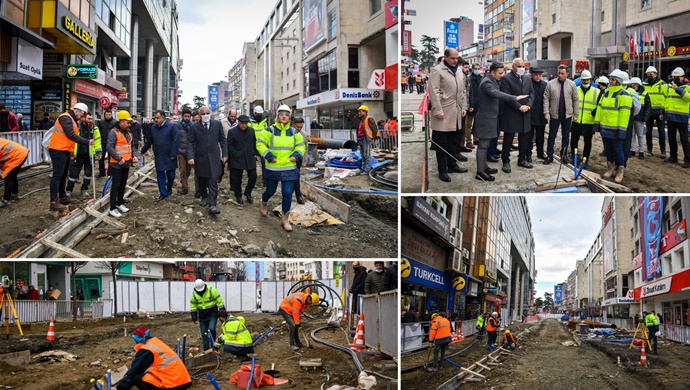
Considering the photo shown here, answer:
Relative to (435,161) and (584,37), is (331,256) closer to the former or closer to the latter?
(435,161)

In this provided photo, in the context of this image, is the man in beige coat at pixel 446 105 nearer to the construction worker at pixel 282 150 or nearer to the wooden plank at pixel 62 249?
the construction worker at pixel 282 150

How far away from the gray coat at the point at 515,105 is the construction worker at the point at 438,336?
7.50 ft

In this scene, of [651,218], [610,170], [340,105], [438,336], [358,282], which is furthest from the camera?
[340,105]

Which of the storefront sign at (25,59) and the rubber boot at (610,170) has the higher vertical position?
the storefront sign at (25,59)

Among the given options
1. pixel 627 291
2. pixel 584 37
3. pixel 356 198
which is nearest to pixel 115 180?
pixel 356 198

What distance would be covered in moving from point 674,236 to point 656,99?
2.44 m

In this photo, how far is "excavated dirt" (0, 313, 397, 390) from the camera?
277 inches

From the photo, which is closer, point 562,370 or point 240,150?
point 562,370

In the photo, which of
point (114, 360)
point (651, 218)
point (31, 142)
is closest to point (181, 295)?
point (31, 142)

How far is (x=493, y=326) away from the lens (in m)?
7.61

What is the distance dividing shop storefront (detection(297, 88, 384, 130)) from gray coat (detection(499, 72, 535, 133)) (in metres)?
7.55

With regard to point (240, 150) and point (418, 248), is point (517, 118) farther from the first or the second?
point (240, 150)

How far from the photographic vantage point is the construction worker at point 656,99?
328 inches

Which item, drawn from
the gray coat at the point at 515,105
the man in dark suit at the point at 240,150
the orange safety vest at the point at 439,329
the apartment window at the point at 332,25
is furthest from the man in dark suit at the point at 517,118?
the apartment window at the point at 332,25
